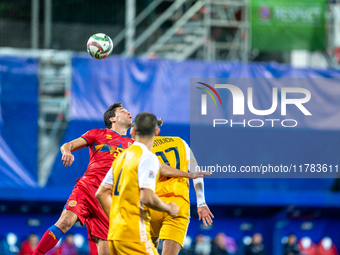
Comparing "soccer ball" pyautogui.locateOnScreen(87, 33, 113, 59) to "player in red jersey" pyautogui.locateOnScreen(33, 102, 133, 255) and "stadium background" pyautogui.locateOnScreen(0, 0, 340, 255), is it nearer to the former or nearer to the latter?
"player in red jersey" pyautogui.locateOnScreen(33, 102, 133, 255)

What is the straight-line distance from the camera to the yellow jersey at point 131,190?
16.1 ft

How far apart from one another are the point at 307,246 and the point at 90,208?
41.5 feet

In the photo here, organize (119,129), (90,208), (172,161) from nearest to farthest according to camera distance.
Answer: (172,161), (90,208), (119,129)

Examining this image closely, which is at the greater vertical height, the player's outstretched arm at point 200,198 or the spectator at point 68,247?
the player's outstretched arm at point 200,198

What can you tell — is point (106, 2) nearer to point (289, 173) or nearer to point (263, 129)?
point (263, 129)

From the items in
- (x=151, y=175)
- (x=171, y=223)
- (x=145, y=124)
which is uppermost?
(x=145, y=124)

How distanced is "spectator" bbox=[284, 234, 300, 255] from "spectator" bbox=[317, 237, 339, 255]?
1.14 m

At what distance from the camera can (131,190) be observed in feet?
16.1

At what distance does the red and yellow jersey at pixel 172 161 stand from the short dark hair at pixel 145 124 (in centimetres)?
181

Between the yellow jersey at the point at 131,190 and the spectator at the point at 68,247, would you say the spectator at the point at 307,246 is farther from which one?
the yellow jersey at the point at 131,190

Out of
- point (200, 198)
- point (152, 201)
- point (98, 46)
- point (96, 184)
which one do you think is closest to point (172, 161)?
point (200, 198)

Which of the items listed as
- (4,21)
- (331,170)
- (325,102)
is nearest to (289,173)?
(331,170)

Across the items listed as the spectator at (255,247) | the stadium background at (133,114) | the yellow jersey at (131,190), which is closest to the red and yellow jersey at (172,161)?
the yellow jersey at (131,190)

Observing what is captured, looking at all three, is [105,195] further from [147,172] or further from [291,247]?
[291,247]
